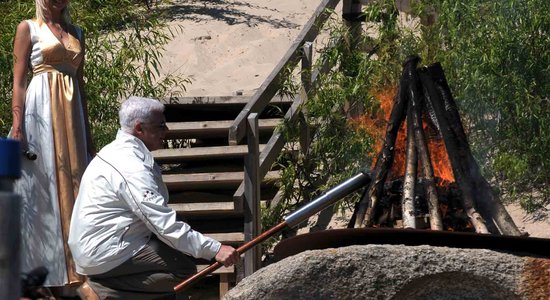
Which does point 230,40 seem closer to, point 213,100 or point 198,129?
point 213,100

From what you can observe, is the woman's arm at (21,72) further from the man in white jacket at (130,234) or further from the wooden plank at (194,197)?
the wooden plank at (194,197)

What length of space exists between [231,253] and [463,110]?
289 cm

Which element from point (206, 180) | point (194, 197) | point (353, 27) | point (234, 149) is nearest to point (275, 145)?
point (234, 149)

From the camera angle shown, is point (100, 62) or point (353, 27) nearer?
point (100, 62)

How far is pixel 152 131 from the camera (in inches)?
267

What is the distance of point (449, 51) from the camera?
916 centimetres

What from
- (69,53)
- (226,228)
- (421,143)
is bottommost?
(226,228)

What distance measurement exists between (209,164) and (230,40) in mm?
4574

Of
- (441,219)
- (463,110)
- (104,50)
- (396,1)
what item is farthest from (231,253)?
(396,1)

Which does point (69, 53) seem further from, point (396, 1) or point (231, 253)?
point (396, 1)

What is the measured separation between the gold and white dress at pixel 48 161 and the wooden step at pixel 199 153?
93.1 inches

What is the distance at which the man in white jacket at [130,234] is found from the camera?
6.46m

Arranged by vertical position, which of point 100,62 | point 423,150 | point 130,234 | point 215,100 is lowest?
point 130,234

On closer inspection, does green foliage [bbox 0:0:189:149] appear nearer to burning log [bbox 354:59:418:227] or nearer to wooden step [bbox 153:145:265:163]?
wooden step [bbox 153:145:265:163]
